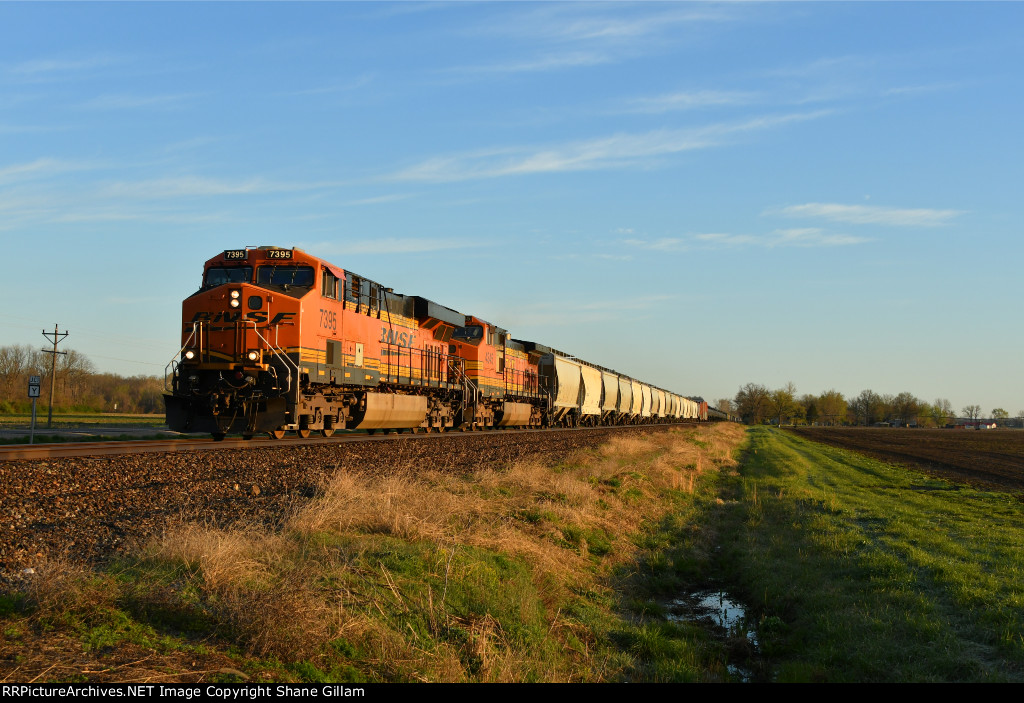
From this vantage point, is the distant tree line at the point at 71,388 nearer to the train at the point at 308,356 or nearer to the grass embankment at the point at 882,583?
the train at the point at 308,356

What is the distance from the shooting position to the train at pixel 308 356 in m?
17.6

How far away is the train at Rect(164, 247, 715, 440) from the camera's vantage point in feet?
57.7

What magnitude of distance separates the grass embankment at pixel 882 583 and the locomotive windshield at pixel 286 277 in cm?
1192

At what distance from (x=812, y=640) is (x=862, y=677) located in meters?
1.18

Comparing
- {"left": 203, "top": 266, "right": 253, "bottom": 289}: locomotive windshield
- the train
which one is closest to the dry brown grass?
the train

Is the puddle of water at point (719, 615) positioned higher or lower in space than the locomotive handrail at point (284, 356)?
lower

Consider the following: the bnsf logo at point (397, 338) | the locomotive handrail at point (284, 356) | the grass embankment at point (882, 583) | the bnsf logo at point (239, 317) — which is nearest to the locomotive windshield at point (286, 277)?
the bnsf logo at point (239, 317)

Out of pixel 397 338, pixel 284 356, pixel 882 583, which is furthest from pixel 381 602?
pixel 397 338

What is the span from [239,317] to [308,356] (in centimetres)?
193

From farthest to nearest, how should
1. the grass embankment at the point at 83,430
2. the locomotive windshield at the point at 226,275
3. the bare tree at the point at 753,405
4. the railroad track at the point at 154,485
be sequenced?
the bare tree at the point at 753,405, the grass embankment at the point at 83,430, the locomotive windshield at the point at 226,275, the railroad track at the point at 154,485

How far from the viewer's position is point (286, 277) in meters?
18.9

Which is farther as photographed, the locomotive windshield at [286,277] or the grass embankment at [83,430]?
the grass embankment at [83,430]

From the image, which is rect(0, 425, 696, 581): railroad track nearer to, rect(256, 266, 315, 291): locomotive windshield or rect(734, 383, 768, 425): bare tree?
rect(256, 266, 315, 291): locomotive windshield

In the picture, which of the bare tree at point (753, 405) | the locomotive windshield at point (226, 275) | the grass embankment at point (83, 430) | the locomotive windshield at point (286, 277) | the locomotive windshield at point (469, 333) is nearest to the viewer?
the locomotive windshield at point (286, 277)
